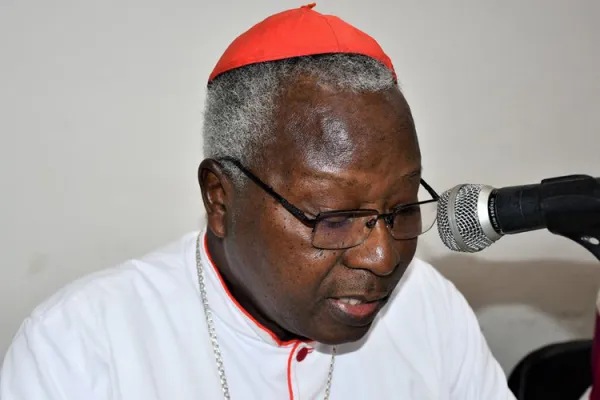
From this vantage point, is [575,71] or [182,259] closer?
[182,259]

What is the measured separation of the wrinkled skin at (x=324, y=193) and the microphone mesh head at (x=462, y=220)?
0.08 metres

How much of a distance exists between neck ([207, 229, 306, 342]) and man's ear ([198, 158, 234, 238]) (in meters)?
0.09

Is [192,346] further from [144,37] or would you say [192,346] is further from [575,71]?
[575,71]

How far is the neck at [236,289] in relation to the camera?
155 centimetres

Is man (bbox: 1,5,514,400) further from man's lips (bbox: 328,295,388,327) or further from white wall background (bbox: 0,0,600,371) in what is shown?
white wall background (bbox: 0,0,600,371)

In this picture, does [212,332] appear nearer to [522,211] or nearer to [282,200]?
[282,200]

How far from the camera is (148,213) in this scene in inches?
85.0

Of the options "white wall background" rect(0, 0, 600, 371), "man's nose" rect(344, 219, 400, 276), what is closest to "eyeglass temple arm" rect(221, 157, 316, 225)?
"man's nose" rect(344, 219, 400, 276)

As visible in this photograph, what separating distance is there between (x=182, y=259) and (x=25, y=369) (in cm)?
42

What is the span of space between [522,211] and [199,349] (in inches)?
29.9

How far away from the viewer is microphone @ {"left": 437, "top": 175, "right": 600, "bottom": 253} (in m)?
1.17

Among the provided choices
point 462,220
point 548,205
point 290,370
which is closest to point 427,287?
point 290,370

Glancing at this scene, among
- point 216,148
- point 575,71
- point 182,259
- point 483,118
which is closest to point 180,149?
Result: point 182,259

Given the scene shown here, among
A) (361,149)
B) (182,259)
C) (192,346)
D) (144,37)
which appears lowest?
(192,346)
